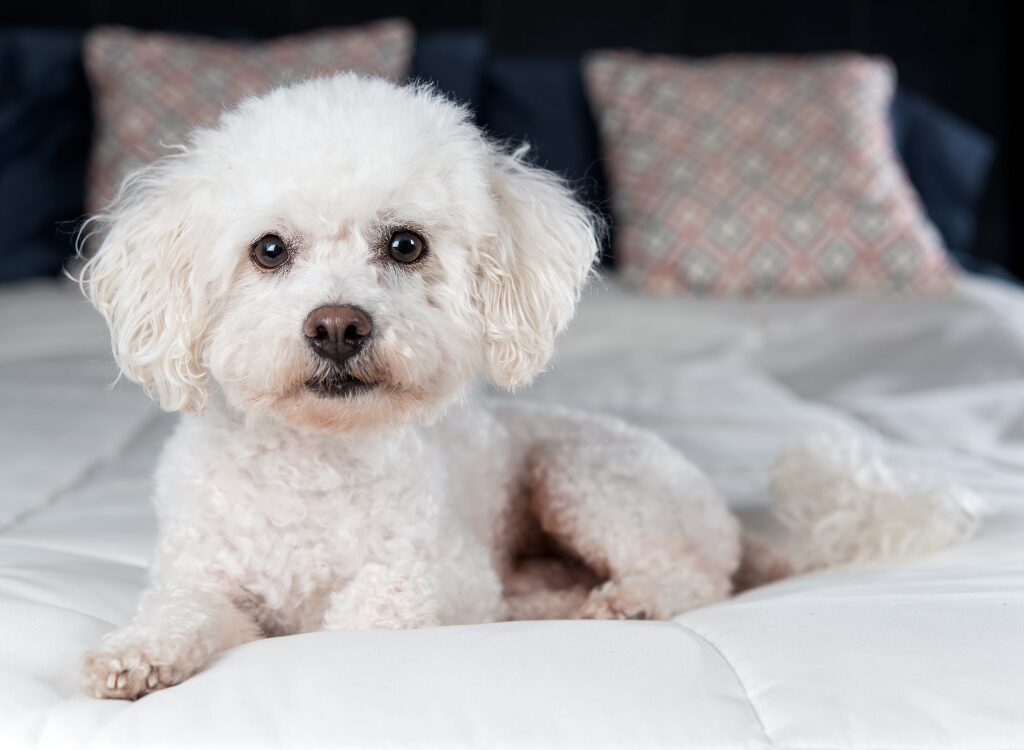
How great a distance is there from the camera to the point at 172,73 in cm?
312

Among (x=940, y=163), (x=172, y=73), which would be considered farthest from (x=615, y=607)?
(x=940, y=163)

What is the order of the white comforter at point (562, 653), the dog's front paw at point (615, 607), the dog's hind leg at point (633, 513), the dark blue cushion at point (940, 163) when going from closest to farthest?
1. the white comforter at point (562, 653)
2. the dog's front paw at point (615, 607)
3. the dog's hind leg at point (633, 513)
4. the dark blue cushion at point (940, 163)

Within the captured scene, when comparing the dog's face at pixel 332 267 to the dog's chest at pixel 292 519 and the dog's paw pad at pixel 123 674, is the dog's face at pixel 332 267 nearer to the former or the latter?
the dog's chest at pixel 292 519

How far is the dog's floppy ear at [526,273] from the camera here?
1400mm

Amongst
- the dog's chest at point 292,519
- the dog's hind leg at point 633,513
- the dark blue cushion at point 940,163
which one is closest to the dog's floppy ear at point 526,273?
the dog's chest at point 292,519

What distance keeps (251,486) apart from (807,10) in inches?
135

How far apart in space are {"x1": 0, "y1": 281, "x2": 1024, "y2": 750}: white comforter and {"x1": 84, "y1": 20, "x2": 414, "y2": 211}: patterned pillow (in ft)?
3.52

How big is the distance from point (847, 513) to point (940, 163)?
2.51 m

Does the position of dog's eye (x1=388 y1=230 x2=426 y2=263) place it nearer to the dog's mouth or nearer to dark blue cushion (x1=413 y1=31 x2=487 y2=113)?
the dog's mouth

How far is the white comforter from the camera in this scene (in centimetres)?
92

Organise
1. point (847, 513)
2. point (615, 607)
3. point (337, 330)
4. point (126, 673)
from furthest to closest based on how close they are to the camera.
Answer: point (847, 513) → point (615, 607) → point (337, 330) → point (126, 673)

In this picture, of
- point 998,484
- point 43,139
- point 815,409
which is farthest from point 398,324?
point 43,139

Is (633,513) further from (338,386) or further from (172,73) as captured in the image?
(172,73)

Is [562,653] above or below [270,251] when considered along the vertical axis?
below
